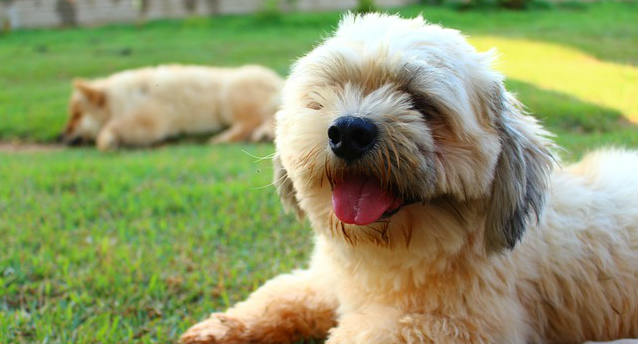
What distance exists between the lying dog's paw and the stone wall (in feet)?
63.1

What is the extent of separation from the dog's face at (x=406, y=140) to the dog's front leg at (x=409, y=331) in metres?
0.36

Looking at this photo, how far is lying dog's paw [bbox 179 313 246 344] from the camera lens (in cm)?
309

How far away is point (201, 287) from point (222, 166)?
3275 millimetres

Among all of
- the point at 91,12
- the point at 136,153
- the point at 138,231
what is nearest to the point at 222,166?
the point at 138,231

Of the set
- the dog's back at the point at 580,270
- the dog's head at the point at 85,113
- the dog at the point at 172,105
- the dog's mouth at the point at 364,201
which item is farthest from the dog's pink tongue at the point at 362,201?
the dog's head at the point at 85,113

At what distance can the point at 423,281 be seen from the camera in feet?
9.02

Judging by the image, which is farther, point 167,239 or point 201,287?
point 167,239

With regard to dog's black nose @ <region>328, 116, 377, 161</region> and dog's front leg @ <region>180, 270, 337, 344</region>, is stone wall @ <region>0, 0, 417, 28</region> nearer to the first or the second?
dog's front leg @ <region>180, 270, 337, 344</region>

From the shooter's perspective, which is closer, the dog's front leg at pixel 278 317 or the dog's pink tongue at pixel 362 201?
the dog's pink tongue at pixel 362 201

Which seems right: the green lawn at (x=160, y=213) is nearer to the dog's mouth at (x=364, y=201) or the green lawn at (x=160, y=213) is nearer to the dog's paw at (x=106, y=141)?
the dog's paw at (x=106, y=141)

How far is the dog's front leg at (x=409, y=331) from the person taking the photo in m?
2.57

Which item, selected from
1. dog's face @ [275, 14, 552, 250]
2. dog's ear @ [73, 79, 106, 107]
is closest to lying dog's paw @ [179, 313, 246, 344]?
dog's face @ [275, 14, 552, 250]

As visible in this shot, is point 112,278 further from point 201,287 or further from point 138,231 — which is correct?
point 138,231

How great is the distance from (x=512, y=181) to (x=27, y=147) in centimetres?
925
